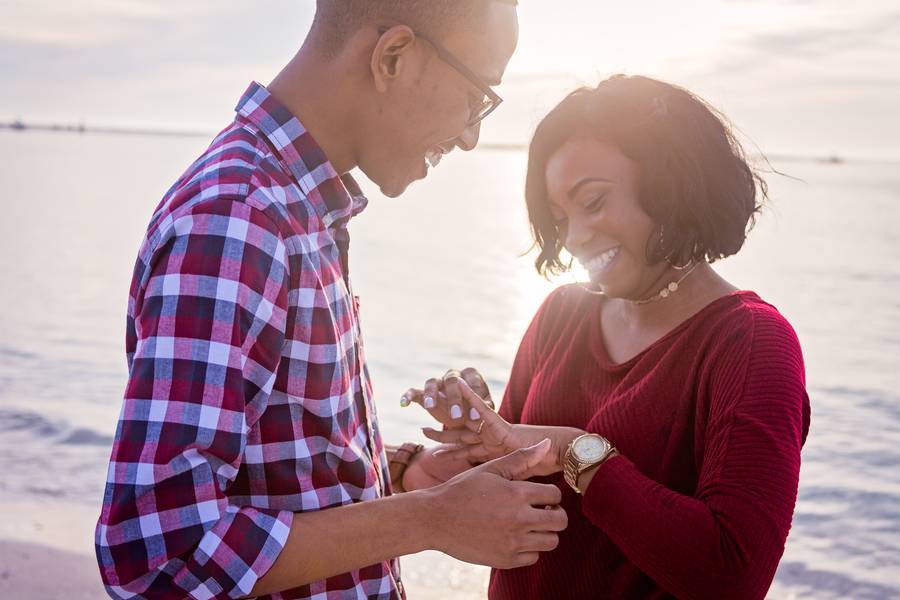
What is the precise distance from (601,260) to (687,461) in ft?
2.26

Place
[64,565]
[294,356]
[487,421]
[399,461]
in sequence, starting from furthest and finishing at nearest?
[64,565] → [399,461] → [487,421] → [294,356]

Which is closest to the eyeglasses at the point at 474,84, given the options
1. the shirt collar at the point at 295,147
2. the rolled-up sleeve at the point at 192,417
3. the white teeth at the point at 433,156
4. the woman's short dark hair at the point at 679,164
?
the white teeth at the point at 433,156

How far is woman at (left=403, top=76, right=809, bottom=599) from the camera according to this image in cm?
223

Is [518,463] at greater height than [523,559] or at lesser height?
greater

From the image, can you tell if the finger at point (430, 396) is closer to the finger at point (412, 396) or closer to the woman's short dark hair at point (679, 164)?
the finger at point (412, 396)

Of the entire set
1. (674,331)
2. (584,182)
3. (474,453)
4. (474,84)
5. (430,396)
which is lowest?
(474,453)

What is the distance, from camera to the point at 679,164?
268cm

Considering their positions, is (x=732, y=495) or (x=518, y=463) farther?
(x=732, y=495)

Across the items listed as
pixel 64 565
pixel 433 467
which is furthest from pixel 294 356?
pixel 64 565

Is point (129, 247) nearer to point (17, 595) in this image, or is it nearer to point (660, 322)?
point (17, 595)

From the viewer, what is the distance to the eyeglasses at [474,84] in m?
1.95

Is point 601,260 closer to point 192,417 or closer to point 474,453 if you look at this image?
point 474,453

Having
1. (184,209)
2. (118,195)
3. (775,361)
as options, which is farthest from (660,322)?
(118,195)

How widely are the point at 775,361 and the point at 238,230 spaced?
4.76ft
